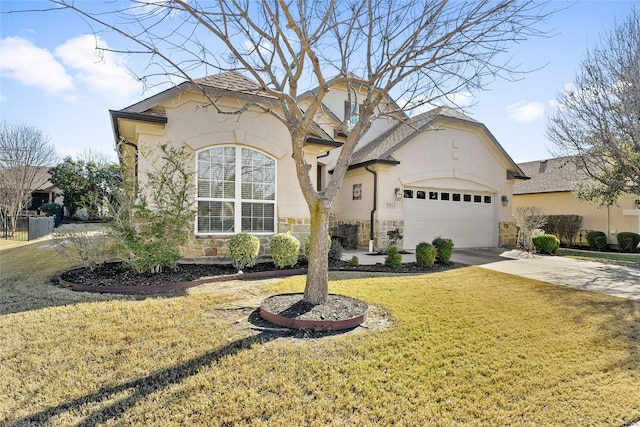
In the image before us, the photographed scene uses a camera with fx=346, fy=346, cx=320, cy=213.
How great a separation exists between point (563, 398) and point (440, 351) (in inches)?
49.5

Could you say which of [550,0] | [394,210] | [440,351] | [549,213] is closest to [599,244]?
[549,213]

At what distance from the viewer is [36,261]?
1001cm

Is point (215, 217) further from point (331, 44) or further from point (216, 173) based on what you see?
point (331, 44)

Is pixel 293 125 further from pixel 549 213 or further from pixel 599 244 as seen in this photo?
pixel 549 213

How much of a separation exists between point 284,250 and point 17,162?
2061 cm

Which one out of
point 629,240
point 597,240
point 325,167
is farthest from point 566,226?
point 325,167

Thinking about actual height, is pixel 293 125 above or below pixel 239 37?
below

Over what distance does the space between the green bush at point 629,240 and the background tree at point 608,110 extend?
5.03 metres

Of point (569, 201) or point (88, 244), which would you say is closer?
point (88, 244)

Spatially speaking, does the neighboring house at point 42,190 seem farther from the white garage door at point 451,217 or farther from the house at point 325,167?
the white garage door at point 451,217

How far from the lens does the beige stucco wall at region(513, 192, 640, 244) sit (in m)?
17.9

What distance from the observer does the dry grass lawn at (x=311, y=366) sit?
3018mm

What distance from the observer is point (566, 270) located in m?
10.2

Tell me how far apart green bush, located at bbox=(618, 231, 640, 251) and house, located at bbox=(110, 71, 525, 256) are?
589cm
